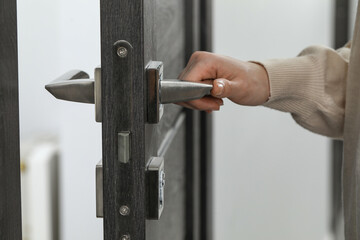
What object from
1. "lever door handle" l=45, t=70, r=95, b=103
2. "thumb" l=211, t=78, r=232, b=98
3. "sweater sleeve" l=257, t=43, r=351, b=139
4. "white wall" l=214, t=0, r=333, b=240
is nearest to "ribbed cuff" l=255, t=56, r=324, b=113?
"sweater sleeve" l=257, t=43, r=351, b=139

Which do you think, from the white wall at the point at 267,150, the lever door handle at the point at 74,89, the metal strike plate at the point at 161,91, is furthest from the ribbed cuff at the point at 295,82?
the white wall at the point at 267,150

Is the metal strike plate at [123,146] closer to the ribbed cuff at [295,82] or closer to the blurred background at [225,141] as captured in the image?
the blurred background at [225,141]

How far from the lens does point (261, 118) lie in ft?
5.81

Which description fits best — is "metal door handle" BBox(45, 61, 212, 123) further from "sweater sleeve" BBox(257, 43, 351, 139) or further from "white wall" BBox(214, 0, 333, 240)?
"white wall" BBox(214, 0, 333, 240)

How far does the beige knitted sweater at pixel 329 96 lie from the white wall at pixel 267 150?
50 centimetres

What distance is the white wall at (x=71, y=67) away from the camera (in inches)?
26.9

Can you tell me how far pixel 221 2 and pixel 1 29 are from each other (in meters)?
0.90

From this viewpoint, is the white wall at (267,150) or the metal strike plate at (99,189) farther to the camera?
the white wall at (267,150)

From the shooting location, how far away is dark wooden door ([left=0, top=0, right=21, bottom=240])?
0.63 m

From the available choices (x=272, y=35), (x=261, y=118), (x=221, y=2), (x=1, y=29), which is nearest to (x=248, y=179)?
(x=261, y=118)

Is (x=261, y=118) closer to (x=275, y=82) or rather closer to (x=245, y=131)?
(x=245, y=131)

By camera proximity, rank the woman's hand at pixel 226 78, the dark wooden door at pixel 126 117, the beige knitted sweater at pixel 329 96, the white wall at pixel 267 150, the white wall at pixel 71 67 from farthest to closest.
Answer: the white wall at pixel 267 150, the beige knitted sweater at pixel 329 96, the woman's hand at pixel 226 78, the white wall at pixel 71 67, the dark wooden door at pixel 126 117

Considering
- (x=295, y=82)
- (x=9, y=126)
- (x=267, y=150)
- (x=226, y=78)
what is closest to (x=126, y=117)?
(x=9, y=126)

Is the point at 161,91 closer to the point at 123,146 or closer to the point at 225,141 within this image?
the point at 123,146
